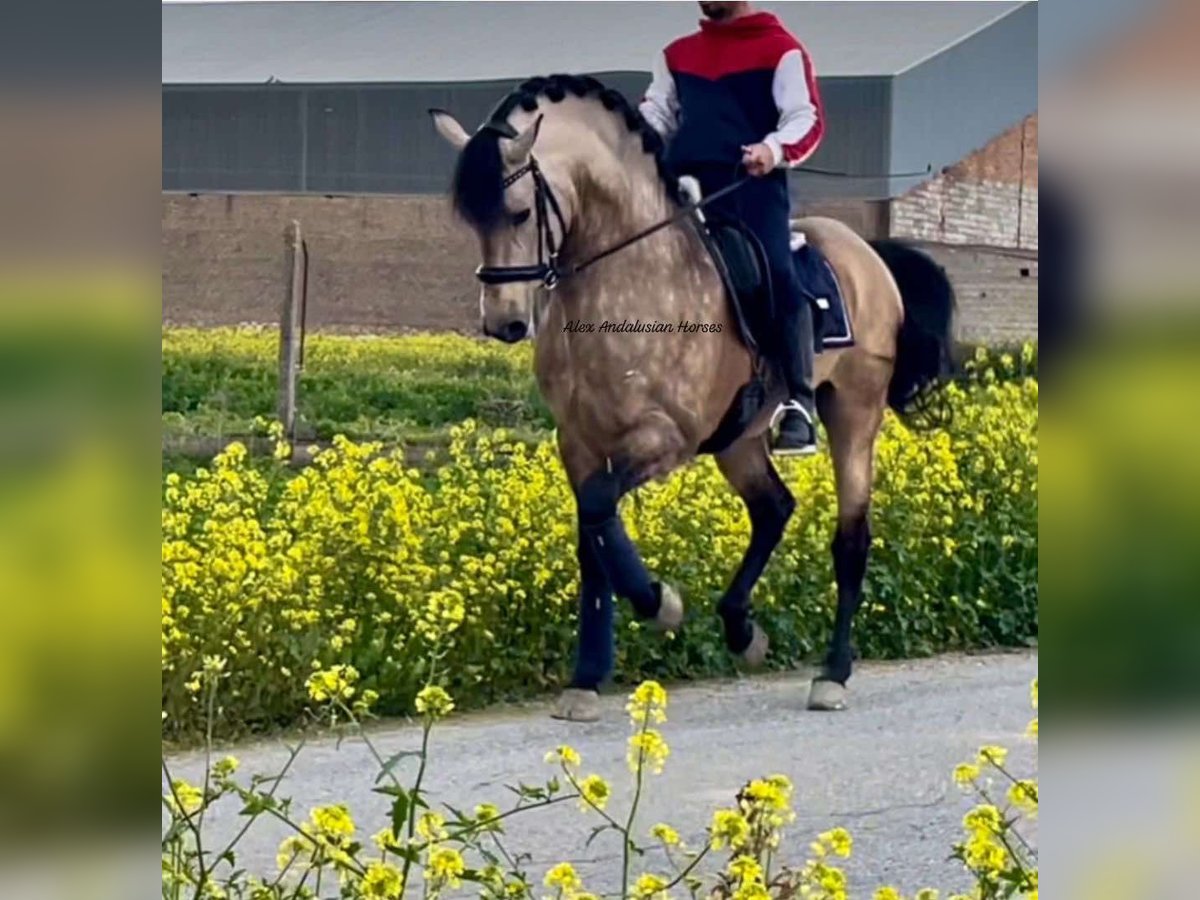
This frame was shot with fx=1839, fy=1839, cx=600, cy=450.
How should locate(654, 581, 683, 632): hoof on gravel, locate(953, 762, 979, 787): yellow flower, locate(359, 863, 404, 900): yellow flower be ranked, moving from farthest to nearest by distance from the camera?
locate(654, 581, 683, 632): hoof on gravel
locate(953, 762, 979, 787): yellow flower
locate(359, 863, 404, 900): yellow flower

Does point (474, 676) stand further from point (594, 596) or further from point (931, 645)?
point (931, 645)

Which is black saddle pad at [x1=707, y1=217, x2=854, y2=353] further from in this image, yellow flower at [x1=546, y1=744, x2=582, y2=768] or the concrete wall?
yellow flower at [x1=546, y1=744, x2=582, y2=768]

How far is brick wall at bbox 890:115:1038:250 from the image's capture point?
410cm

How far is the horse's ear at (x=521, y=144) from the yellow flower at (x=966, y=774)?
162 centimetres

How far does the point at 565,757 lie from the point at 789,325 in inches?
45.8

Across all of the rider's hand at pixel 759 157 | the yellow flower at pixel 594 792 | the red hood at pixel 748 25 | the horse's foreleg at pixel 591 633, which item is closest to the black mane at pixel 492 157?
the red hood at pixel 748 25

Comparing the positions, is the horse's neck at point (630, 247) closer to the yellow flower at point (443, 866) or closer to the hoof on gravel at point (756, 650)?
the hoof on gravel at point (756, 650)

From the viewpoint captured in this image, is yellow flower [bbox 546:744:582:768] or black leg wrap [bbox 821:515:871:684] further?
black leg wrap [bbox 821:515:871:684]

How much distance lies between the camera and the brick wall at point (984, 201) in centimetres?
410

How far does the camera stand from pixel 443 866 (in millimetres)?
3570

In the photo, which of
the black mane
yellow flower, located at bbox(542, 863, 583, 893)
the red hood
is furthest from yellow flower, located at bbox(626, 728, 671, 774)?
the red hood

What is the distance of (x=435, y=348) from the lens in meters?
4.11

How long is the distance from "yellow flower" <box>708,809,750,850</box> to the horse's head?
1.11 meters
